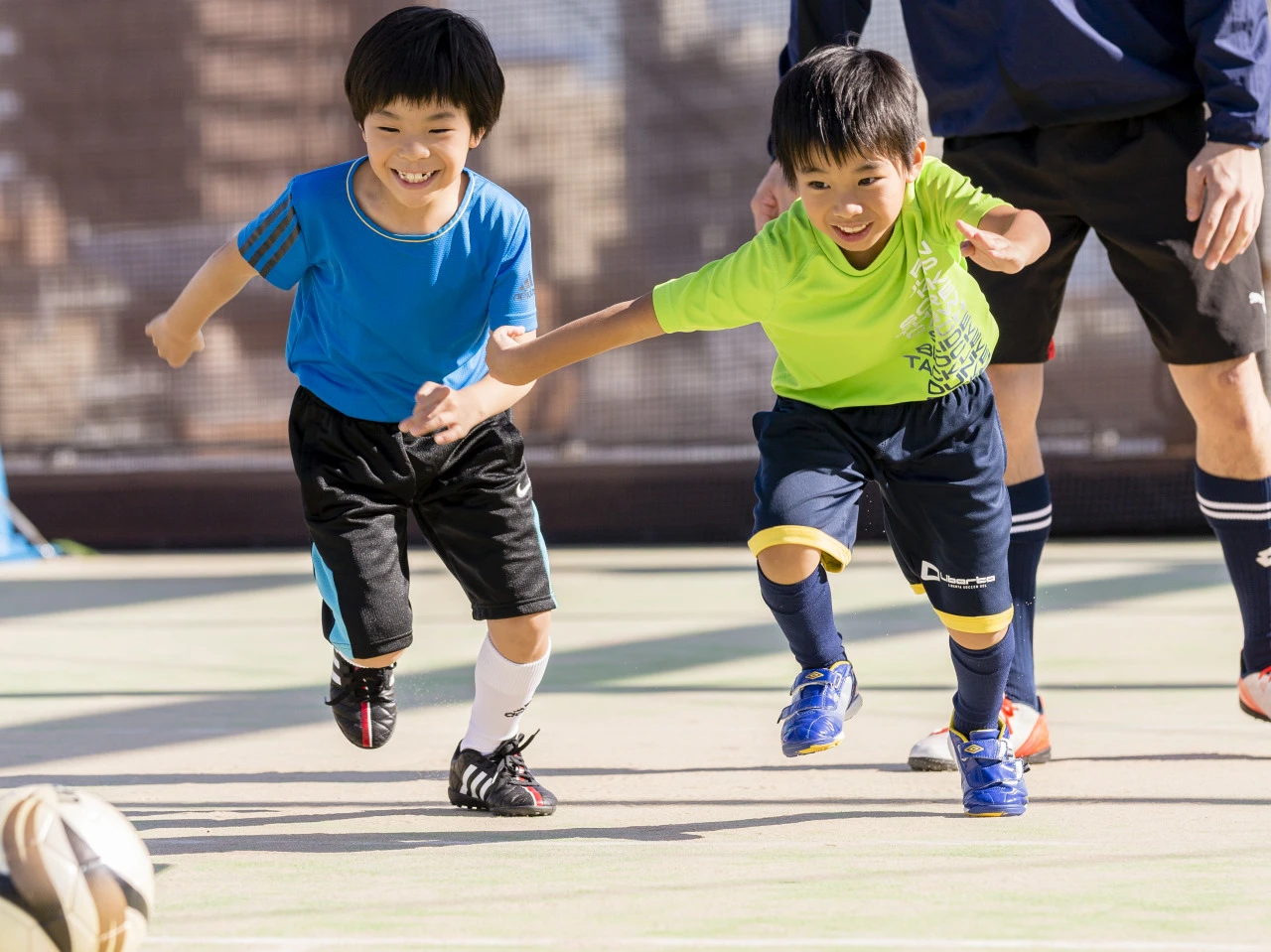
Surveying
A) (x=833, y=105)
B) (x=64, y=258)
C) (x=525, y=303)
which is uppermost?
(x=833, y=105)

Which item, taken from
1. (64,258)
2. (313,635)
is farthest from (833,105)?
(64,258)

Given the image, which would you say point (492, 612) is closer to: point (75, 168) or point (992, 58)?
point (992, 58)

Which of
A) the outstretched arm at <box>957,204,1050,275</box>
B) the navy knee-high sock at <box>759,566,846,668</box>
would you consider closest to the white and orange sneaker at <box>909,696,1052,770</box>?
the navy knee-high sock at <box>759,566,846,668</box>

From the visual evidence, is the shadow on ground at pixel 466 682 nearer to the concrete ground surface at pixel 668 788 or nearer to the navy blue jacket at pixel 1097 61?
the concrete ground surface at pixel 668 788

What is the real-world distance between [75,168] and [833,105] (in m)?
5.83

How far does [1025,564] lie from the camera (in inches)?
118

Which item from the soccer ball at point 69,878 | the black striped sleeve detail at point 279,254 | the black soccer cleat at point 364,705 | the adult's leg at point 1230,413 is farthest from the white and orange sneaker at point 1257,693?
the soccer ball at point 69,878

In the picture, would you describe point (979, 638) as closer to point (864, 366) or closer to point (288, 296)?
point (864, 366)

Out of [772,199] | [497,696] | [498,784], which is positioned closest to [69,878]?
[498,784]

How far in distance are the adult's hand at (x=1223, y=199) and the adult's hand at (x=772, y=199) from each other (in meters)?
0.68

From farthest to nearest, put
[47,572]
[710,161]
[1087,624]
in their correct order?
[710,161] < [47,572] < [1087,624]

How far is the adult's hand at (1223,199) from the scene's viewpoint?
2725 millimetres

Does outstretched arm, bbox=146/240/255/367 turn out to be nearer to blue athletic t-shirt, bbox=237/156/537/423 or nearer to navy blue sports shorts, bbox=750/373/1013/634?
blue athletic t-shirt, bbox=237/156/537/423

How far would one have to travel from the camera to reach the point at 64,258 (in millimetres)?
7391
